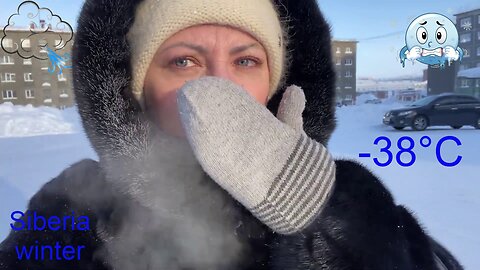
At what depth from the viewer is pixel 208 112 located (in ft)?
2.17

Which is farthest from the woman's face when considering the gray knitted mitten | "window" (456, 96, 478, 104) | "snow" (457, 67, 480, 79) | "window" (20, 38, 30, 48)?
"snow" (457, 67, 480, 79)

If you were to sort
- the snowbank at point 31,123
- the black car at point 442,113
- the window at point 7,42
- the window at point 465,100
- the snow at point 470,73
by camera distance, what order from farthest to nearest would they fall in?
1. the snow at point 470,73
2. the window at point 7,42
3. the snowbank at point 31,123
4. the black car at point 442,113
5. the window at point 465,100

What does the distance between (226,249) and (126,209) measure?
0.26 meters

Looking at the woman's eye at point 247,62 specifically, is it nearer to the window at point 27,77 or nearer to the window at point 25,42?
the window at point 25,42

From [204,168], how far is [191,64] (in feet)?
0.81

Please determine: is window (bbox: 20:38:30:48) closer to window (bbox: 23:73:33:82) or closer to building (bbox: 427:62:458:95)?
window (bbox: 23:73:33:82)

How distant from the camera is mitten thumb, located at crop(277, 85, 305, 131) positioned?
81cm

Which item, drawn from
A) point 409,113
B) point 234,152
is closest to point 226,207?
point 234,152

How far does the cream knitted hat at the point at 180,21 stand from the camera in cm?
79

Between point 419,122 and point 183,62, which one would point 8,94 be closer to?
point 419,122

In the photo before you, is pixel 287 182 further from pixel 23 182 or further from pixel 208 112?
pixel 23 182

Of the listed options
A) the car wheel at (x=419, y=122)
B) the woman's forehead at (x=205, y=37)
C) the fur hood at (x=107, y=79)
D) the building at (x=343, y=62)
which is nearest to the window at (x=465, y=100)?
the car wheel at (x=419, y=122)

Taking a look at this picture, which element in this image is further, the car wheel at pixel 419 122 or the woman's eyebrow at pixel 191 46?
the car wheel at pixel 419 122

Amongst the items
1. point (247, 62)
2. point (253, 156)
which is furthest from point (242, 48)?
point (253, 156)
